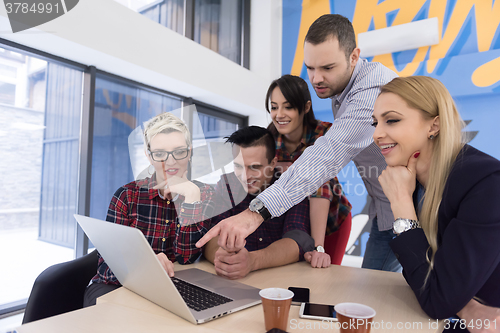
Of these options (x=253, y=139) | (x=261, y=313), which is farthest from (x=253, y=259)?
(x=253, y=139)

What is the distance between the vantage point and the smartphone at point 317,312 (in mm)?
745

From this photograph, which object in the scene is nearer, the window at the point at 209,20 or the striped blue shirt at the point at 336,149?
the striped blue shirt at the point at 336,149

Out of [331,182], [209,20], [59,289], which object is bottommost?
[59,289]

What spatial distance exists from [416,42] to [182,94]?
278 cm

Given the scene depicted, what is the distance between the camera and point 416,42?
3725mm

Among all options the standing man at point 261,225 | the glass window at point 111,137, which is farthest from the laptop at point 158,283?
the glass window at point 111,137

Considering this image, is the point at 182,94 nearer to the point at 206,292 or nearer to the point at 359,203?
the point at 359,203

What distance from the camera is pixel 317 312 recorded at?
768 millimetres

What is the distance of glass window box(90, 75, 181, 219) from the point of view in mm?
3020

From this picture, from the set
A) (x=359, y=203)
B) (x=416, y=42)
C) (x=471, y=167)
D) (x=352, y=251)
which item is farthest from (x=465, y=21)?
(x=471, y=167)

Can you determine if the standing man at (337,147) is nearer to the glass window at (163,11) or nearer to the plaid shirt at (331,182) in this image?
the plaid shirt at (331,182)

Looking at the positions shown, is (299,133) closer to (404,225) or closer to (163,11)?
(404,225)

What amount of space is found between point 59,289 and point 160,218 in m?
0.49

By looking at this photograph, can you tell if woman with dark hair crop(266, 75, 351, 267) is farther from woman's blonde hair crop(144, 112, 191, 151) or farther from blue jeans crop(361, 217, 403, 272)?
woman's blonde hair crop(144, 112, 191, 151)
